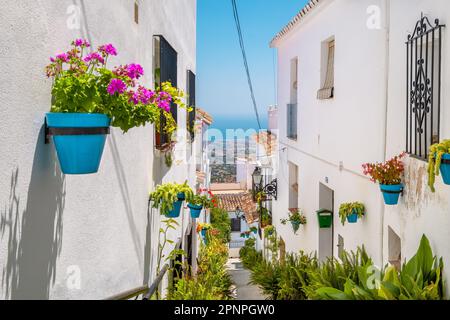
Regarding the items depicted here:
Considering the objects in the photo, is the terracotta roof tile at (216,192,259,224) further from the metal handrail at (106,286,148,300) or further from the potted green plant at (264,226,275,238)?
the metal handrail at (106,286,148,300)

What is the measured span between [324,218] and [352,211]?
1731mm

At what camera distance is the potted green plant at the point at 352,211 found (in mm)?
6094

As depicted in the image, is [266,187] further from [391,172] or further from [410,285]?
[410,285]

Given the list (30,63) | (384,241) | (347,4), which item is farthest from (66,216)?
(347,4)

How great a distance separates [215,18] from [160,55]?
8459 mm

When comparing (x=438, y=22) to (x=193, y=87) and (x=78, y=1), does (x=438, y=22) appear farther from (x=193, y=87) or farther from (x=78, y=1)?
(x=193, y=87)

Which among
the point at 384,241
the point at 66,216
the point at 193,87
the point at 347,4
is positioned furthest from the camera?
the point at 193,87

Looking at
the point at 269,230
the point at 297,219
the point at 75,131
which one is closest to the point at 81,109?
the point at 75,131

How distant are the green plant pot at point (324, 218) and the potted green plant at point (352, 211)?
1.51 meters

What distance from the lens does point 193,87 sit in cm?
979

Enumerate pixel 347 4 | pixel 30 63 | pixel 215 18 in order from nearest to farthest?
1. pixel 30 63
2. pixel 347 4
3. pixel 215 18

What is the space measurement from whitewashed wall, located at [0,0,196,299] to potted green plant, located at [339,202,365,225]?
9.91ft

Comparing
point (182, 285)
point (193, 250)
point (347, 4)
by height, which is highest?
point (347, 4)

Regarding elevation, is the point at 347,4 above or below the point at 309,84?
above
